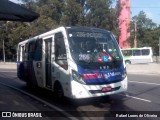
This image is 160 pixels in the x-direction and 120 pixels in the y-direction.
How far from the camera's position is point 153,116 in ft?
30.7

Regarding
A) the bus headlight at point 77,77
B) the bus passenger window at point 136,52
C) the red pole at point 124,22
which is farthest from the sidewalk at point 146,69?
the red pole at point 124,22

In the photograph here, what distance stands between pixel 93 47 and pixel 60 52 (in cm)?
116

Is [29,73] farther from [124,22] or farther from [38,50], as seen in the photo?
[124,22]

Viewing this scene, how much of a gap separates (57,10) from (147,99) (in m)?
45.6

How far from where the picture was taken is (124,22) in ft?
194

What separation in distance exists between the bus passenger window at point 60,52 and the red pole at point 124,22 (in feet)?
152

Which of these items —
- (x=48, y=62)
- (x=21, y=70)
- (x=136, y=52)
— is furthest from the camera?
(x=136, y=52)

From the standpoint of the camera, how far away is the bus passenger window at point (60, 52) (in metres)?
11.4

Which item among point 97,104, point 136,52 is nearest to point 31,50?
point 97,104

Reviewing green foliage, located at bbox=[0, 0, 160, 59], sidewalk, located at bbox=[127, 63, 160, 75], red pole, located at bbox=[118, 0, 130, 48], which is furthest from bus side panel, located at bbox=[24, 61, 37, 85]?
red pole, located at bbox=[118, 0, 130, 48]

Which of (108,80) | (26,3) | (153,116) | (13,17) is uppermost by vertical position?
(26,3)

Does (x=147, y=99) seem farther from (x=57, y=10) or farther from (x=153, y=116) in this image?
(x=57, y=10)

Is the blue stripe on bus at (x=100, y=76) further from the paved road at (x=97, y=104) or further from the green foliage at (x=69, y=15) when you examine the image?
the green foliage at (x=69, y=15)

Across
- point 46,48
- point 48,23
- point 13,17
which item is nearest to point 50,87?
point 46,48
